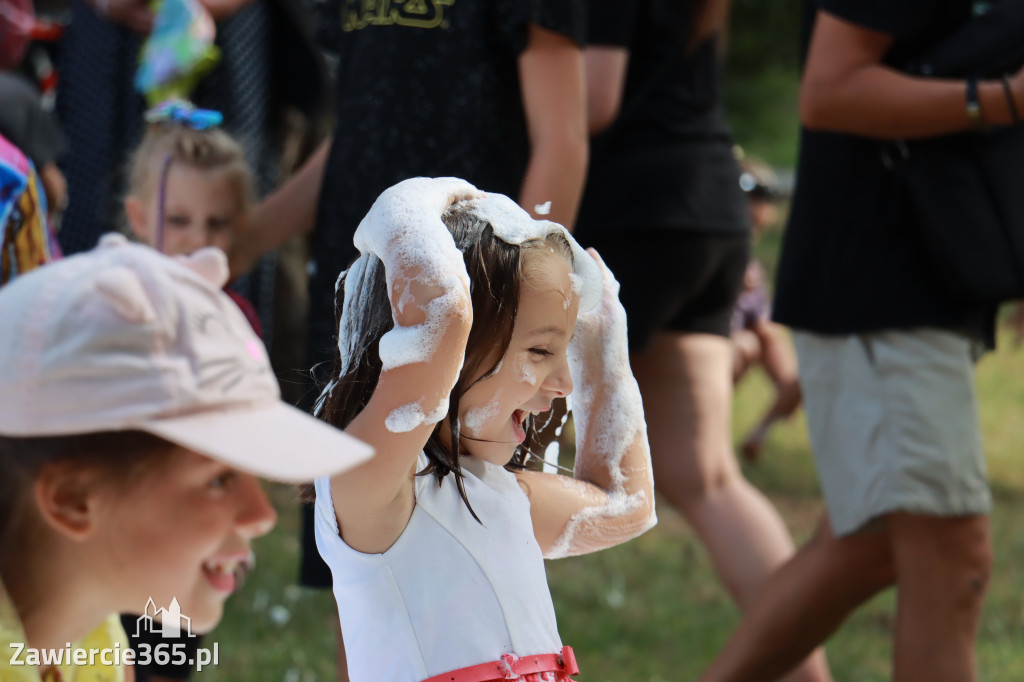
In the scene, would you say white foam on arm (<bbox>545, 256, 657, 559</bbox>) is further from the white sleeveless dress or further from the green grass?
the green grass

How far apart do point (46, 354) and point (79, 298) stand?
60 millimetres

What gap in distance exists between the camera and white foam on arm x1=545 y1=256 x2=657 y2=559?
5.58ft

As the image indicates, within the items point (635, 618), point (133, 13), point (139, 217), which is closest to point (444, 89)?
point (139, 217)

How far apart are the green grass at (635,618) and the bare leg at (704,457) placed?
53 cm

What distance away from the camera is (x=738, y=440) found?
6352 mm

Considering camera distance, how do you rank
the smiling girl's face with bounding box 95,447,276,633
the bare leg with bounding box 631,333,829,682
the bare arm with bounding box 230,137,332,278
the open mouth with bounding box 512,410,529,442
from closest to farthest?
the smiling girl's face with bounding box 95,447,276,633 → the open mouth with bounding box 512,410,529,442 → the bare arm with bounding box 230,137,332,278 → the bare leg with bounding box 631,333,829,682

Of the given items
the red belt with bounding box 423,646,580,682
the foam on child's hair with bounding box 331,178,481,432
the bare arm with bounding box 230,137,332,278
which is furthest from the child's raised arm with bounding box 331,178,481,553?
the bare arm with bounding box 230,137,332,278

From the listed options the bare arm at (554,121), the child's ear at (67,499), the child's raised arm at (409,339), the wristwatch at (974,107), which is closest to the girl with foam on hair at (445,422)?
the child's raised arm at (409,339)

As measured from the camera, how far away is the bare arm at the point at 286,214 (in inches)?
103

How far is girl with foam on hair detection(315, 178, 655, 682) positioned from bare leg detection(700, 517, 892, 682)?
1.17m

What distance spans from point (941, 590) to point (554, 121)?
1.17 meters

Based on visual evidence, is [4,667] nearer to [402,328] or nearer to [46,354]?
[46,354]

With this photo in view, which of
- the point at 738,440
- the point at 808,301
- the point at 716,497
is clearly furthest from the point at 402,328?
the point at 738,440

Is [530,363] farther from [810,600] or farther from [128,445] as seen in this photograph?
[810,600]
